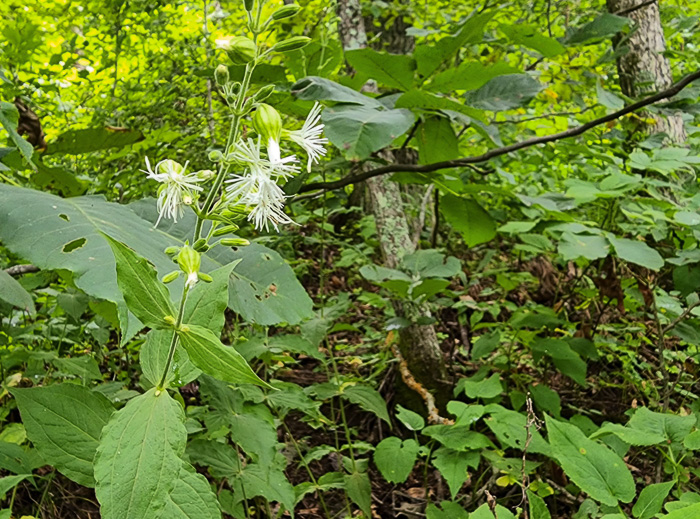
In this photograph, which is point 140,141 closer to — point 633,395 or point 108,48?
point 108,48

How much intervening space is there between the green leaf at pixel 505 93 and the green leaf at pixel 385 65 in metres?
0.22

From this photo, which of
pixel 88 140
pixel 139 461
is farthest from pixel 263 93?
pixel 88 140

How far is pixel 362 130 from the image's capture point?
1248 millimetres

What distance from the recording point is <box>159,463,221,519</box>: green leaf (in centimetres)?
97

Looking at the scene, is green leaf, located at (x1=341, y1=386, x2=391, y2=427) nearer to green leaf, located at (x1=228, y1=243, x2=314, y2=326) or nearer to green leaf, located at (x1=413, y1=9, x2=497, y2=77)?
green leaf, located at (x1=228, y1=243, x2=314, y2=326)

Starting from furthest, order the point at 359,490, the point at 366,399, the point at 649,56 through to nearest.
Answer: the point at 649,56 → the point at 366,399 → the point at 359,490

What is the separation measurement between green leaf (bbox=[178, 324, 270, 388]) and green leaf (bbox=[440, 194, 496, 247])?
4.37 ft

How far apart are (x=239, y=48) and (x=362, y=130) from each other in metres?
0.40

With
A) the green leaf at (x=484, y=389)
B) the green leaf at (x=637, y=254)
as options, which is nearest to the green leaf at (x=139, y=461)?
the green leaf at (x=484, y=389)

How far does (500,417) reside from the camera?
1.86 meters

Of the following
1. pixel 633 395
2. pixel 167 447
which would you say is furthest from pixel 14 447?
pixel 633 395

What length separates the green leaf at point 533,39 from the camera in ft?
5.25

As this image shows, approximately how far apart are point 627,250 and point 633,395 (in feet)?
3.58

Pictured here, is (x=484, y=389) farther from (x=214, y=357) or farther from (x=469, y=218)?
(x=214, y=357)
